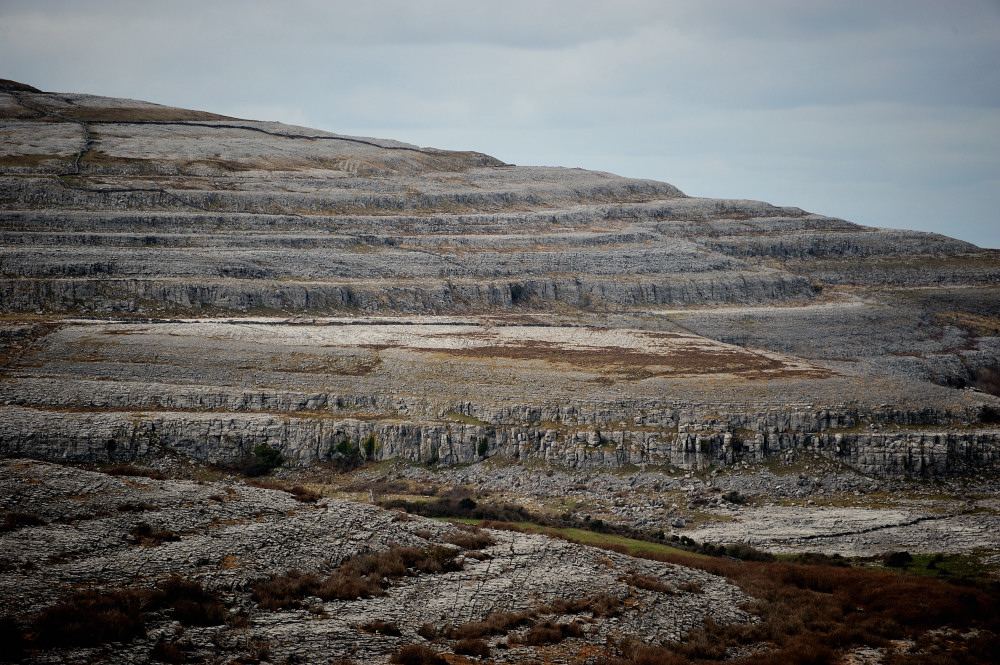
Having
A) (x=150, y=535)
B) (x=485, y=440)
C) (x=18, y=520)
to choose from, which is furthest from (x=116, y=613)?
(x=485, y=440)

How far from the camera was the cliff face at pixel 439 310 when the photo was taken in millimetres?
58188

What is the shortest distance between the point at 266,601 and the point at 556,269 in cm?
9807

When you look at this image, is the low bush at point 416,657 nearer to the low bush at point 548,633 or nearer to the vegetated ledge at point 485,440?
the low bush at point 548,633

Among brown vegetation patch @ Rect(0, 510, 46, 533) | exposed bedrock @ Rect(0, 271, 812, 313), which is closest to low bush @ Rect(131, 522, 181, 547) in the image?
brown vegetation patch @ Rect(0, 510, 46, 533)

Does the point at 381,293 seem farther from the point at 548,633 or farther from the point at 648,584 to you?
the point at 548,633

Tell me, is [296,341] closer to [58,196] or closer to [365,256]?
[365,256]

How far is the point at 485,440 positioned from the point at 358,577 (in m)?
32.6

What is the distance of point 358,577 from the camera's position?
27.0 metres

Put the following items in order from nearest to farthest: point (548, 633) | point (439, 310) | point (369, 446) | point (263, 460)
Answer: point (548, 633) → point (263, 460) → point (369, 446) → point (439, 310)

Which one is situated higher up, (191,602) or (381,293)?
(381,293)

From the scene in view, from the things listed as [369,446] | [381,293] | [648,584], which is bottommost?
[369,446]

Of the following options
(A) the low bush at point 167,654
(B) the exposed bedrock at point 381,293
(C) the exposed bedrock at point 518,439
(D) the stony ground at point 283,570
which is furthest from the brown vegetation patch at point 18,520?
(B) the exposed bedrock at point 381,293

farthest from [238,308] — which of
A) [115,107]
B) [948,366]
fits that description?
A: [115,107]

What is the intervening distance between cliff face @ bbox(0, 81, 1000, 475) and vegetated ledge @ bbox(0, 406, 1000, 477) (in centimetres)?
19
